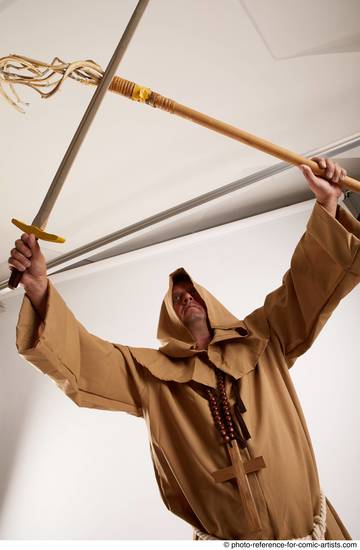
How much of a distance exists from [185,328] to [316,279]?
465 mm

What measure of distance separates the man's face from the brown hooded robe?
0.10 m

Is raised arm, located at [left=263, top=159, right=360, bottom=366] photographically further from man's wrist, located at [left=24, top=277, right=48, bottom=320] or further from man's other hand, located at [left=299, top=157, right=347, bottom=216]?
man's wrist, located at [left=24, top=277, right=48, bottom=320]

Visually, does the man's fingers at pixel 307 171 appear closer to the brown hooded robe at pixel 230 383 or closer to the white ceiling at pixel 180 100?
the brown hooded robe at pixel 230 383

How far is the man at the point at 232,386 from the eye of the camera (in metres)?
0.82

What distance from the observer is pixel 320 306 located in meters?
1.00

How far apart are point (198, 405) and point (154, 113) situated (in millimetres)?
1342

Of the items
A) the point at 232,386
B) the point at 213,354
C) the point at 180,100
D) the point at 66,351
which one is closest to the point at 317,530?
the point at 232,386

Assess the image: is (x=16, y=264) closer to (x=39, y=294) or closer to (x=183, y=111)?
(x=39, y=294)

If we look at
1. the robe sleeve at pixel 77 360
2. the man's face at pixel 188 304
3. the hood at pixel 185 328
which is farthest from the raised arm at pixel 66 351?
the man's face at pixel 188 304

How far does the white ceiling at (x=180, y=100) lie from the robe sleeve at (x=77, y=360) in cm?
111

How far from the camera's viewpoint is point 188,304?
4.27ft

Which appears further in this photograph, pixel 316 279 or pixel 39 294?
pixel 316 279

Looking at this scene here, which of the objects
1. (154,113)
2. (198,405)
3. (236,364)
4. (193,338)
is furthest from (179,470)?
(154,113)

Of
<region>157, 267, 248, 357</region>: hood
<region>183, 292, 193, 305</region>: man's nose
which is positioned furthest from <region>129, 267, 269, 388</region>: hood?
<region>183, 292, 193, 305</region>: man's nose
